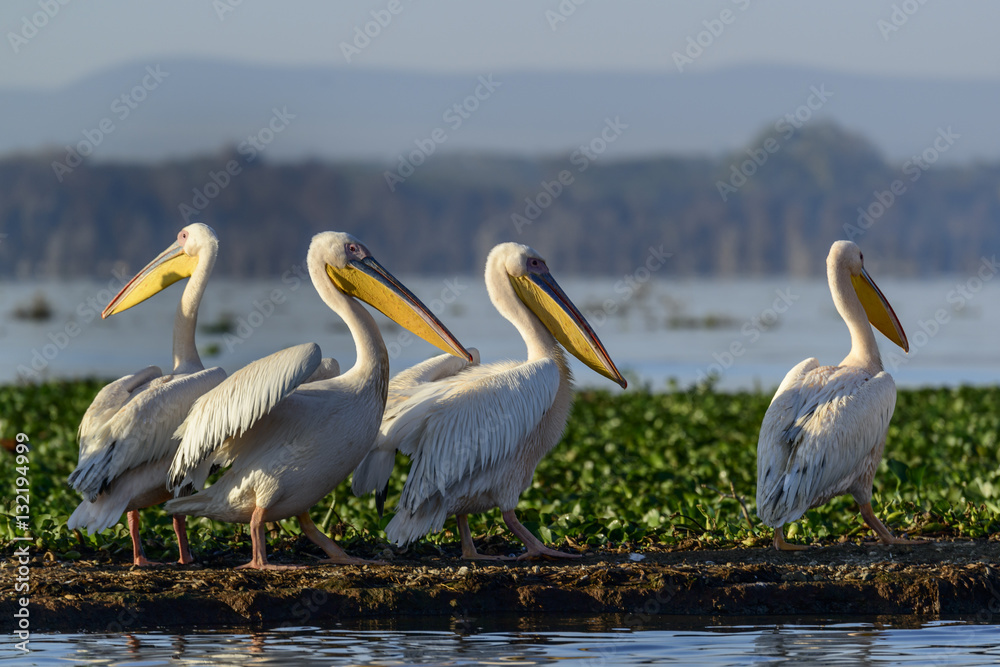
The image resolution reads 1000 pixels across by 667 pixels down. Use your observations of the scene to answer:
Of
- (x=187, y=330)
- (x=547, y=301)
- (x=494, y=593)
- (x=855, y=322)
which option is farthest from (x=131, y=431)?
(x=855, y=322)

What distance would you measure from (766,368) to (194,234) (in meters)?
18.7

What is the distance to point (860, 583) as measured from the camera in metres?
5.46

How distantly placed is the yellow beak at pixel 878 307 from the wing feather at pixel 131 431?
11.9 ft

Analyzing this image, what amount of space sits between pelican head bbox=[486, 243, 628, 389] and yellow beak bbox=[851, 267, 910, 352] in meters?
1.61

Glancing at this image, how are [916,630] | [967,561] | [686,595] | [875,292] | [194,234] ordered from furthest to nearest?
[875,292] < [194,234] < [967,561] < [686,595] < [916,630]

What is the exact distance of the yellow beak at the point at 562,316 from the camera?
6.71 meters

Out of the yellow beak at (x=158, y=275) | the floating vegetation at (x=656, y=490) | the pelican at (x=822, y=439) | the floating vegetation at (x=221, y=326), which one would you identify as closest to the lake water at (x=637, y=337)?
the floating vegetation at (x=221, y=326)

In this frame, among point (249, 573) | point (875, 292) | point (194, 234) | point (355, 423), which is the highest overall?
point (194, 234)

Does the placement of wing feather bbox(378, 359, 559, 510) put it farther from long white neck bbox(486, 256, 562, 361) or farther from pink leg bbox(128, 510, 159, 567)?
pink leg bbox(128, 510, 159, 567)

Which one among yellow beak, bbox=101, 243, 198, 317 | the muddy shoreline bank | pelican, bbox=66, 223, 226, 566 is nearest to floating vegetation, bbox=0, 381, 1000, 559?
pelican, bbox=66, 223, 226, 566

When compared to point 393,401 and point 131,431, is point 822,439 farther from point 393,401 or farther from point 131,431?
point 131,431

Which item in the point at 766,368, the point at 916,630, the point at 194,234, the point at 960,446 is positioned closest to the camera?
the point at 916,630

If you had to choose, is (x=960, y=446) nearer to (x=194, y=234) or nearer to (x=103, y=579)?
(x=194, y=234)

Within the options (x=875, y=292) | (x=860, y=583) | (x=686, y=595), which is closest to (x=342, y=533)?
(x=686, y=595)
